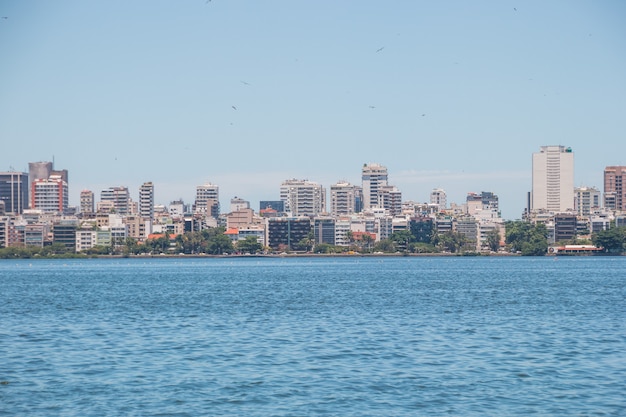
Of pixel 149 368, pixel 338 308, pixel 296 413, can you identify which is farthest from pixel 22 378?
pixel 338 308

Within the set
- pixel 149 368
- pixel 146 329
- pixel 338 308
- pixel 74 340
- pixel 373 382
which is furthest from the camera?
pixel 338 308

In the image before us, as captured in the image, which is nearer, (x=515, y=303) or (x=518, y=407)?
(x=518, y=407)

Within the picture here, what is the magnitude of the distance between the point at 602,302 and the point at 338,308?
529 inches

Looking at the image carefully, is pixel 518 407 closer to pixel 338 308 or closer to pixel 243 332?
pixel 243 332

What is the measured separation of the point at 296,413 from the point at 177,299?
1450 inches

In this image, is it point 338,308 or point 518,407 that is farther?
point 338,308

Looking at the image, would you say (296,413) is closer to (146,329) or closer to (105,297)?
(146,329)

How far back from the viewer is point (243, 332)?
36625 millimetres

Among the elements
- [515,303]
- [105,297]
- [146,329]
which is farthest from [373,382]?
[105,297]

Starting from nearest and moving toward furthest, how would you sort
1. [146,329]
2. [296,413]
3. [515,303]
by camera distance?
[296,413] < [146,329] < [515,303]

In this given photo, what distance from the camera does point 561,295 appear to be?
59.2m

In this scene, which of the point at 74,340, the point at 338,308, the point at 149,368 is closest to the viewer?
the point at 149,368

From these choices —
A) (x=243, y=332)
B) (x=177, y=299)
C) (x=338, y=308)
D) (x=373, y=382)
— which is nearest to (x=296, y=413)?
(x=373, y=382)

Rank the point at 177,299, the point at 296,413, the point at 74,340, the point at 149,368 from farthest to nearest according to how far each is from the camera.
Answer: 1. the point at 177,299
2. the point at 74,340
3. the point at 149,368
4. the point at 296,413
